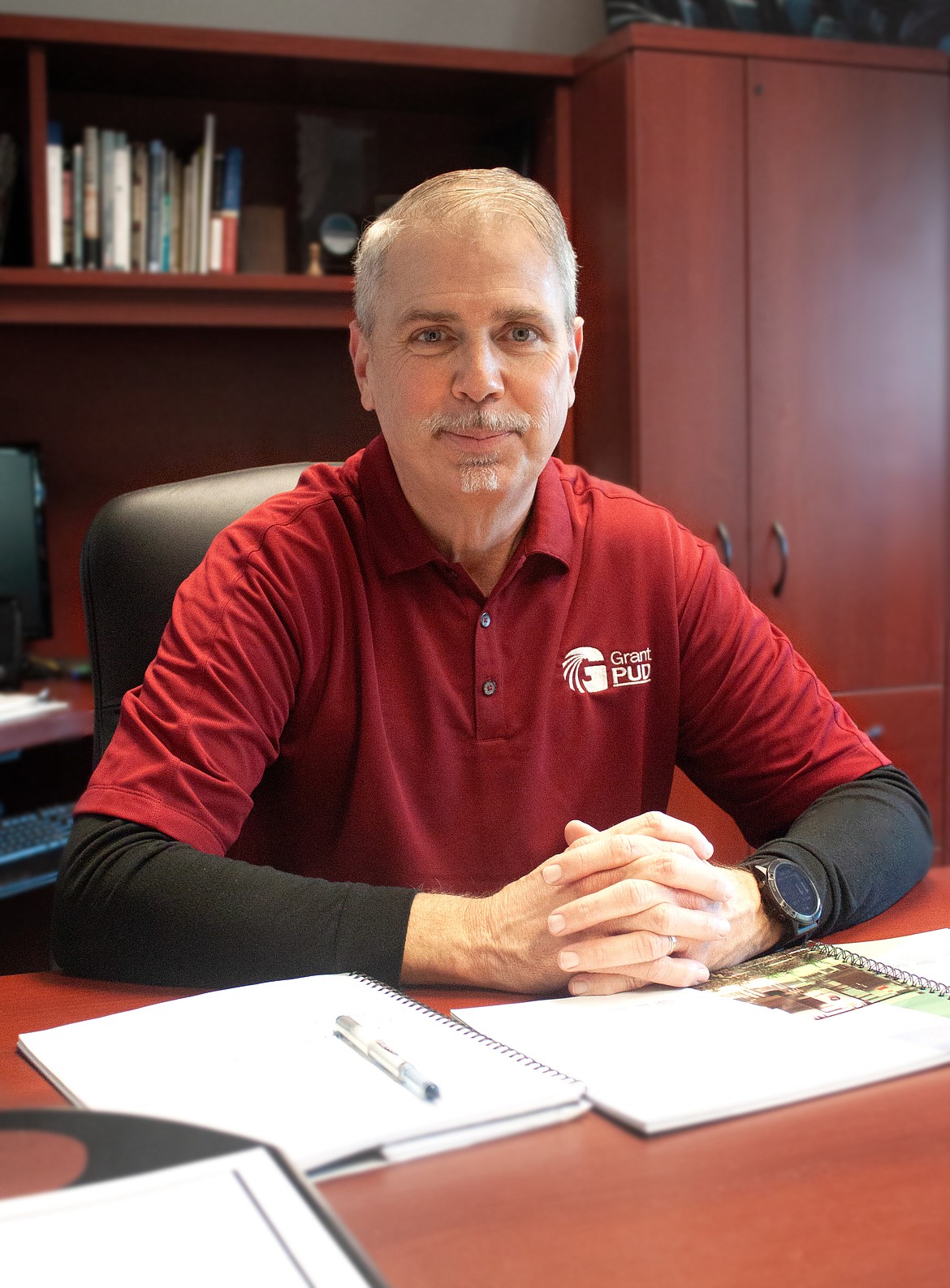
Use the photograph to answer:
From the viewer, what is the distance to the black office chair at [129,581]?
136 centimetres

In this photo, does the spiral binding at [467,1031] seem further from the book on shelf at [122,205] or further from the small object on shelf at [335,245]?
the small object on shelf at [335,245]

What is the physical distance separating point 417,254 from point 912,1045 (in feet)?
2.96

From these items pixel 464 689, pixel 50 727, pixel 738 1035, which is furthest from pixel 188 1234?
pixel 50 727

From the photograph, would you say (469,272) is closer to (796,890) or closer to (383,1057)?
(796,890)

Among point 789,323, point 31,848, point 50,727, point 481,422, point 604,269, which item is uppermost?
point 604,269

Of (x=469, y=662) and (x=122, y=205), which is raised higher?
(x=122, y=205)

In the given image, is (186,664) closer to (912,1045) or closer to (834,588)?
(912,1045)

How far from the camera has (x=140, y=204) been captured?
102 inches

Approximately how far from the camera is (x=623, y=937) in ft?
3.04

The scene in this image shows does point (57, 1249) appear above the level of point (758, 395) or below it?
below

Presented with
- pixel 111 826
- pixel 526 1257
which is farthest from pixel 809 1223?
pixel 111 826

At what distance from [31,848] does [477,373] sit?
136 centimetres

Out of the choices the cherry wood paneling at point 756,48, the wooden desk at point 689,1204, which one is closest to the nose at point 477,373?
the wooden desk at point 689,1204

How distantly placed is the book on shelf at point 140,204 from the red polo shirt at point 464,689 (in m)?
1.36
